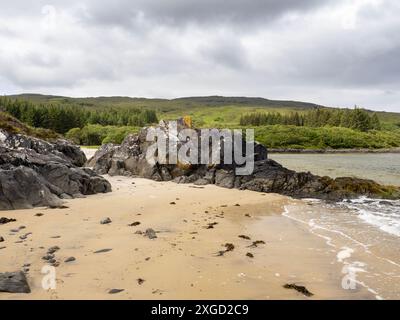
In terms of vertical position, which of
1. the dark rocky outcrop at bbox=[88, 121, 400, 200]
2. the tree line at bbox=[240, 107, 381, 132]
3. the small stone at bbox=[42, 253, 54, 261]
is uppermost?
the tree line at bbox=[240, 107, 381, 132]

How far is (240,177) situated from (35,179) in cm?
1501

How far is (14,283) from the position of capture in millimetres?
8180

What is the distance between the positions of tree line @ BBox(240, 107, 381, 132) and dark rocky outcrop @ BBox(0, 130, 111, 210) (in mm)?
137605

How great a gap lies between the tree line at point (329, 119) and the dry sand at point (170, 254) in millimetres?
140750

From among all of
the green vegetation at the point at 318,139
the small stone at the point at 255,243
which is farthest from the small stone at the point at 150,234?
the green vegetation at the point at 318,139

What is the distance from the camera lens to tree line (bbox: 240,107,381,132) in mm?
148625

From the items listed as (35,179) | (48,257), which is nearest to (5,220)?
(35,179)

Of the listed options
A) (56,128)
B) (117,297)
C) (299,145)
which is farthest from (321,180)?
(299,145)

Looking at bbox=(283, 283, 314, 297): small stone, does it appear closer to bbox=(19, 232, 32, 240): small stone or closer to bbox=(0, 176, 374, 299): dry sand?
bbox=(0, 176, 374, 299): dry sand

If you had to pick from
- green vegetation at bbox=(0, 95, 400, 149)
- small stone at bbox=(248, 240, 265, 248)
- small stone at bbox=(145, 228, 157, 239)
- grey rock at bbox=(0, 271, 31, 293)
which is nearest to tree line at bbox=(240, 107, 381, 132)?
green vegetation at bbox=(0, 95, 400, 149)

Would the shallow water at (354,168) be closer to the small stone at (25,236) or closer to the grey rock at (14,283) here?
the small stone at (25,236)

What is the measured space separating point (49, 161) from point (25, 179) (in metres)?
4.82
